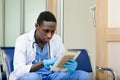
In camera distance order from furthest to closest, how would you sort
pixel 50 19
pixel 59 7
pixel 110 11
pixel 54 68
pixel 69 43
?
pixel 69 43 → pixel 59 7 → pixel 110 11 → pixel 50 19 → pixel 54 68

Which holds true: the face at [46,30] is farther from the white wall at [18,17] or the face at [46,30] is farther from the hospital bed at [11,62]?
the white wall at [18,17]

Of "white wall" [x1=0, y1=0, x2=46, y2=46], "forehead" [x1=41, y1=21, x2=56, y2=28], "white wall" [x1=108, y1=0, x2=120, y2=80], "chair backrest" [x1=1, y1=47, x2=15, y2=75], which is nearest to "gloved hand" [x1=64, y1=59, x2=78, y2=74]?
"forehead" [x1=41, y1=21, x2=56, y2=28]

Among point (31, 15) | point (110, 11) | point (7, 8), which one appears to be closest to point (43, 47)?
point (110, 11)

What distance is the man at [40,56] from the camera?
172cm

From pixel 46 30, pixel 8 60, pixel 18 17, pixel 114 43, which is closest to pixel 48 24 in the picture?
pixel 46 30

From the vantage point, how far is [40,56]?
1899mm

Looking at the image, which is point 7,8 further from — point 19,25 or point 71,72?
point 71,72

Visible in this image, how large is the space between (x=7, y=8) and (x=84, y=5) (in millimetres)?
1838

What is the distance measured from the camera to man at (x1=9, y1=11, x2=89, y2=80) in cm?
172

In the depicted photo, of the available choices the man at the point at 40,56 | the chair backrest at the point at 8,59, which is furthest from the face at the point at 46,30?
the chair backrest at the point at 8,59

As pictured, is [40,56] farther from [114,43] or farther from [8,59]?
[114,43]

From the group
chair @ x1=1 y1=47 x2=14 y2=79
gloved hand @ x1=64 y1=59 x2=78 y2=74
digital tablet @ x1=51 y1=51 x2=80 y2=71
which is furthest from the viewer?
chair @ x1=1 y1=47 x2=14 y2=79

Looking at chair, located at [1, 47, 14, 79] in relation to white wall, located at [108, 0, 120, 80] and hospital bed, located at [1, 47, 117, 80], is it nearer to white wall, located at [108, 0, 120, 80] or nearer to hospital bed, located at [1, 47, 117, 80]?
hospital bed, located at [1, 47, 117, 80]

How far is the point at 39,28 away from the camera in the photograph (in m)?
1.85
